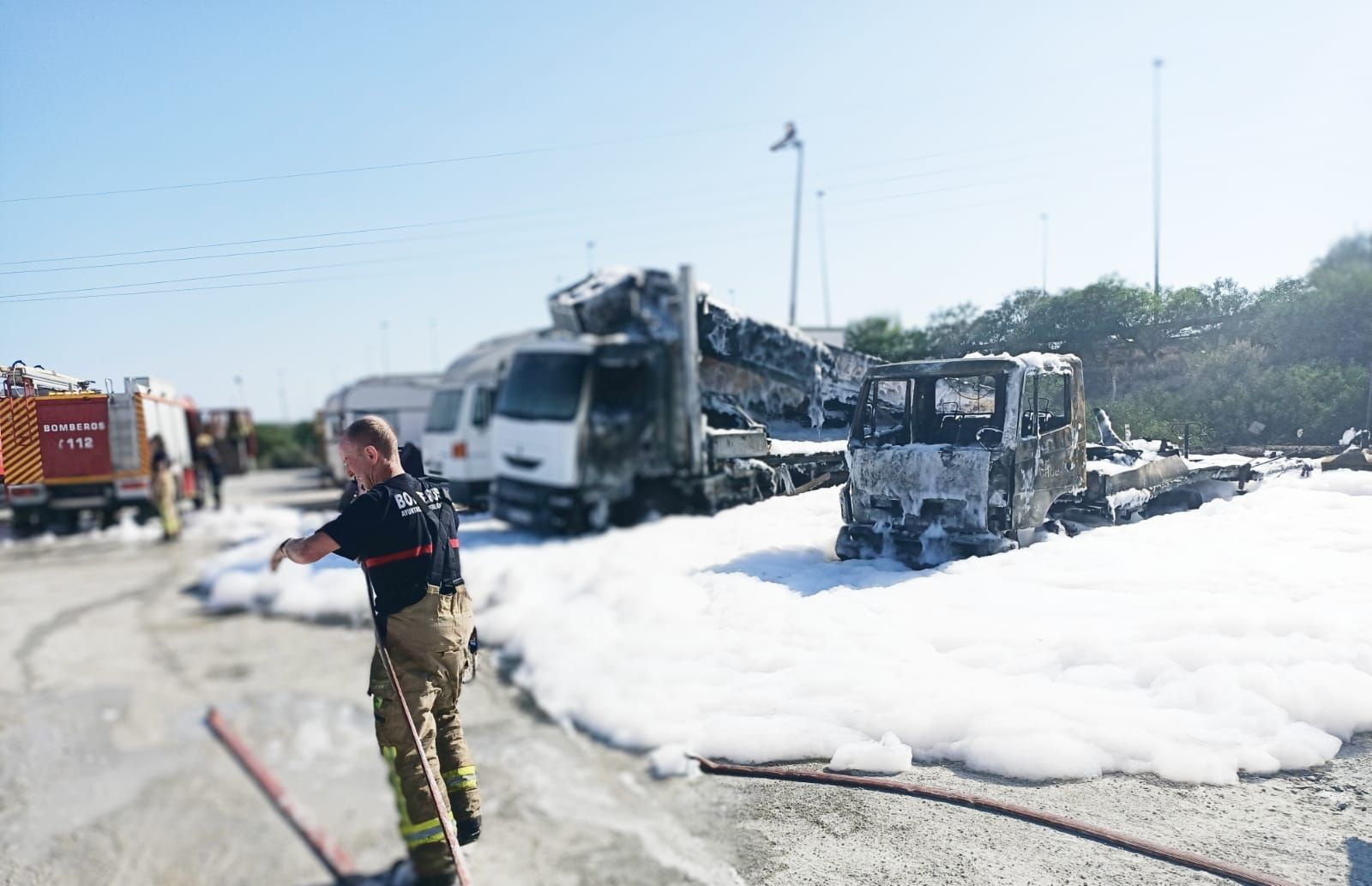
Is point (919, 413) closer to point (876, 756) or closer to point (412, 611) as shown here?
point (876, 756)

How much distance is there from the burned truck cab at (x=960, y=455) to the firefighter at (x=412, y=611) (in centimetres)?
205

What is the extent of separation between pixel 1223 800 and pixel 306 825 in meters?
6.40

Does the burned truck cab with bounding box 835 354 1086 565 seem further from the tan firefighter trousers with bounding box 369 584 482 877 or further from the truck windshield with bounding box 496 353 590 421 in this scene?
the truck windshield with bounding box 496 353 590 421

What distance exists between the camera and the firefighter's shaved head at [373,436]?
10.2 feet

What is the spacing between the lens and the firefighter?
3084 mm

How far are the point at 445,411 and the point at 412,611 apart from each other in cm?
1071

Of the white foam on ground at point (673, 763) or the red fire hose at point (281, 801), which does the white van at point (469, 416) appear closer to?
the red fire hose at point (281, 801)

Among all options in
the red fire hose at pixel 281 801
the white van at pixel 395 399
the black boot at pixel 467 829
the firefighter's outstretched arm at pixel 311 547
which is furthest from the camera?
the white van at pixel 395 399

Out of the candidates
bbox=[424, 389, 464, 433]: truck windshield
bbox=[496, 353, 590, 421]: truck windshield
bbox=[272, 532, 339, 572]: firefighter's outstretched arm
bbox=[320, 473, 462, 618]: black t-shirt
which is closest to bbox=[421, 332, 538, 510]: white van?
bbox=[424, 389, 464, 433]: truck windshield

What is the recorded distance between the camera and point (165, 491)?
1455cm

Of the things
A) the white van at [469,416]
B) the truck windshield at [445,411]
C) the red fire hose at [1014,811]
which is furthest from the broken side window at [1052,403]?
the truck windshield at [445,411]

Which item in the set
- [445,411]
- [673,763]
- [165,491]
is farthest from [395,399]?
[673,763]

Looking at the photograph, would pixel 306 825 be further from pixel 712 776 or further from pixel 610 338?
pixel 610 338

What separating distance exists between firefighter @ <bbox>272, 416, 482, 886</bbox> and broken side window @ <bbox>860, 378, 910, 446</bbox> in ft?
6.76
